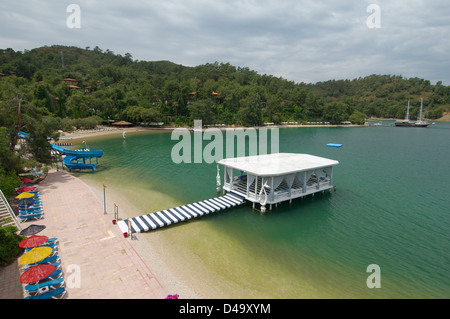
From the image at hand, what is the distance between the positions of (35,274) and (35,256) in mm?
1200

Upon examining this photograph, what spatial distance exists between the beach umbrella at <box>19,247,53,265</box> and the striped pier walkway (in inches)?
194

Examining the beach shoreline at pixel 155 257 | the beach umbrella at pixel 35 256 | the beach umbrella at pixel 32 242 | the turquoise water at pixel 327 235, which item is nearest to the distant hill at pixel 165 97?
the beach shoreline at pixel 155 257

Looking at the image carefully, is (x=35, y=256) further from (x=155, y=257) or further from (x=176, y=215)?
(x=176, y=215)

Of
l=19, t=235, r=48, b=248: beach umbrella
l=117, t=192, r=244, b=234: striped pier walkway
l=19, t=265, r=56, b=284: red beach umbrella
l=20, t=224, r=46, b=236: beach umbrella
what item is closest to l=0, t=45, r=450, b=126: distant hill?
l=20, t=224, r=46, b=236: beach umbrella

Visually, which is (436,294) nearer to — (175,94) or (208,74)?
(175,94)

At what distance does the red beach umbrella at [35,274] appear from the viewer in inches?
395

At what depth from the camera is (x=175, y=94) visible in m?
89.4

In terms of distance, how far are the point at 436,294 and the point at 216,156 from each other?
35.3 m

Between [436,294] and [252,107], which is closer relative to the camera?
[436,294]

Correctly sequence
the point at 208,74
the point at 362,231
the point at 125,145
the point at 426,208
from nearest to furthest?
the point at 362,231, the point at 426,208, the point at 125,145, the point at 208,74

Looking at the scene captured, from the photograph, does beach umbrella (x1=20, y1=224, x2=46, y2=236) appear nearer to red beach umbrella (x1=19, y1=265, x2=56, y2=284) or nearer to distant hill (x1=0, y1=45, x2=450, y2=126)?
red beach umbrella (x1=19, y1=265, x2=56, y2=284)

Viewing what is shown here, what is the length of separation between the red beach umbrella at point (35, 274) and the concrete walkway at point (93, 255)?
1.23 m
